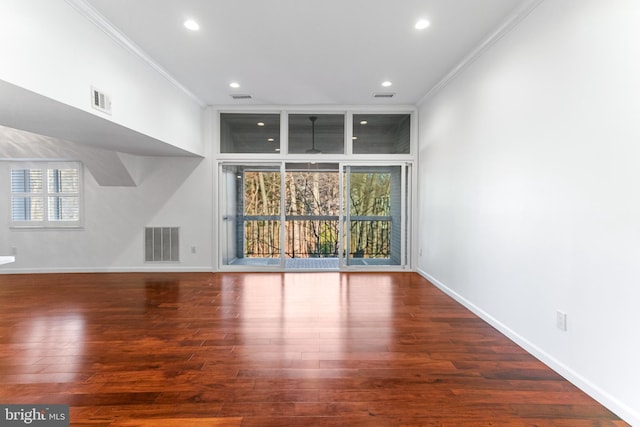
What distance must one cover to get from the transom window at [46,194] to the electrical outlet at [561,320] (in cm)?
668

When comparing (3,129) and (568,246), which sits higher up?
(3,129)

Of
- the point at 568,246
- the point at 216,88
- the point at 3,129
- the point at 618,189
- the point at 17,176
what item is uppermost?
the point at 216,88

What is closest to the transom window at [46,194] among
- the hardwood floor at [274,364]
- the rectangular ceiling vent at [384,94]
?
the hardwood floor at [274,364]

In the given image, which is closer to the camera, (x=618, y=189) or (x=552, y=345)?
(x=618, y=189)

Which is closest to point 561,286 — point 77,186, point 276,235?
point 276,235

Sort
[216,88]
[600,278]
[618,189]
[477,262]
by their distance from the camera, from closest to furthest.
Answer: [618,189] < [600,278] < [477,262] < [216,88]

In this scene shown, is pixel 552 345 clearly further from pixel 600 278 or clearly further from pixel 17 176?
pixel 17 176

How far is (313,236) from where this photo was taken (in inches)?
230

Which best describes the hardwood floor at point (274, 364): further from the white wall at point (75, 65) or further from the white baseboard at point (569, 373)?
the white wall at point (75, 65)

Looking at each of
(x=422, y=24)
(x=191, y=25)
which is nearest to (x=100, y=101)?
(x=191, y=25)

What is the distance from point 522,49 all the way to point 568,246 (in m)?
1.70

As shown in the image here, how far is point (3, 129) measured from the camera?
4672 mm

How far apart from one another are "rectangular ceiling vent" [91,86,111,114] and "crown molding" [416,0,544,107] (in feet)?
12.1

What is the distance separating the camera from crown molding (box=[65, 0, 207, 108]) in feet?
8.25
